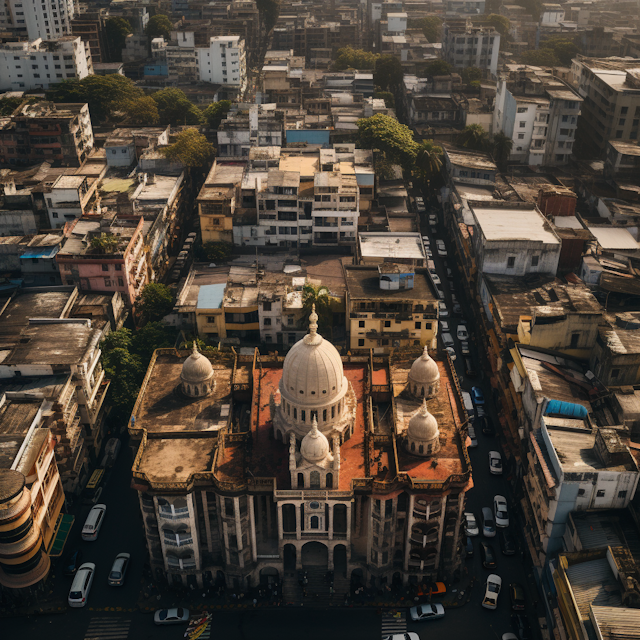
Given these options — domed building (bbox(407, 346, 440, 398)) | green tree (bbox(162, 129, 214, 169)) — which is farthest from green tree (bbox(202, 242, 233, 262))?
domed building (bbox(407, 346, 440, 398))

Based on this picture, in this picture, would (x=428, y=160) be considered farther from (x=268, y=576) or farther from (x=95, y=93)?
(x=268, y=576)

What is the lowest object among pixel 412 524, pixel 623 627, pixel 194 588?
pixel 194 588

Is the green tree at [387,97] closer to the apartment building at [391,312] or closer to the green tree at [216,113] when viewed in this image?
the green tree at [216,113]

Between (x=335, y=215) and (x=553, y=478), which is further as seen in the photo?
(x=335, y=215)

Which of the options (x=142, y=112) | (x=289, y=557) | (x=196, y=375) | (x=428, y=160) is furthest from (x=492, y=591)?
(x=142, y=112)

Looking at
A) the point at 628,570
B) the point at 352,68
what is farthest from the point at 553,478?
the point at 352,68

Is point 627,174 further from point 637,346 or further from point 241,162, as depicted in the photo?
point 241,162
